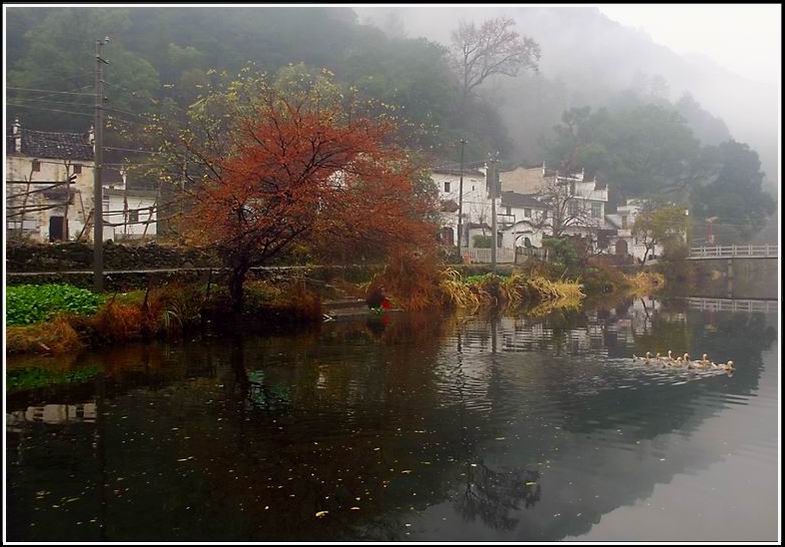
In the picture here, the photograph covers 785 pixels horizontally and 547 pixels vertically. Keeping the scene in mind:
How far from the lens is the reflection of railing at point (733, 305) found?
28531 mm

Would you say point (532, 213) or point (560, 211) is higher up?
point (532, 213)

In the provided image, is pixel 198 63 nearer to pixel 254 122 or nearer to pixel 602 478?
pixel 254 122

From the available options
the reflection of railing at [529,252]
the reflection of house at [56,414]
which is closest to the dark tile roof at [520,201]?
the reflection of railing at [529,252]

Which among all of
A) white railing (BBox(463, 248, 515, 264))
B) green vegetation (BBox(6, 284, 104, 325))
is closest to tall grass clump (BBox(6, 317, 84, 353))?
green vegetation (BBox(6, 284, 104, 325))

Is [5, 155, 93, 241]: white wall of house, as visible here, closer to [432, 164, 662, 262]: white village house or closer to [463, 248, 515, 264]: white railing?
[432, 164, 662, 262]: white village house

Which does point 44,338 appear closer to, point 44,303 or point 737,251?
point 44,303

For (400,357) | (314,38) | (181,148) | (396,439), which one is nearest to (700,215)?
(314,38)

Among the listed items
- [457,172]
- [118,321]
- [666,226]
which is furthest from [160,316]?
[666,226]

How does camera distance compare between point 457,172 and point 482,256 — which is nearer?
point 482,256

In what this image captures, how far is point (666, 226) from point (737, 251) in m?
7.27

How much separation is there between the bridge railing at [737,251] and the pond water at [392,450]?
40.2 m

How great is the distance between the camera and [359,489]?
19.7 feet

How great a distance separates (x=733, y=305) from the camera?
102ft

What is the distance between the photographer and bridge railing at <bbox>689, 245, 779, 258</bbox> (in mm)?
47844
